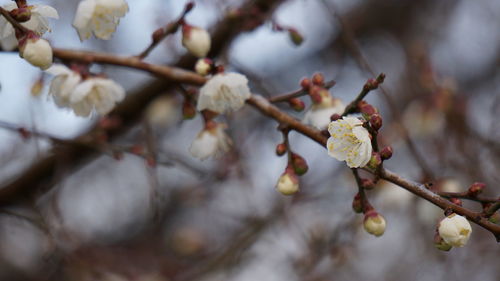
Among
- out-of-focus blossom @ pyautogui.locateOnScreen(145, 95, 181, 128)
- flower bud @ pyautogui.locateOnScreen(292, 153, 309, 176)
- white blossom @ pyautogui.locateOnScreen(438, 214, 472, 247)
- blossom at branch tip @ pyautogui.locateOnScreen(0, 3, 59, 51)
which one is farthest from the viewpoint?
out-of-focus blossom @ pyautogui.locateOnScreen(145, 95, 181, 128)

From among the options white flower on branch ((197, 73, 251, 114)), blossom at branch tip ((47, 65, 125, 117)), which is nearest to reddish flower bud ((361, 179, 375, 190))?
white flower on branch ((197, 73, 251, 114))

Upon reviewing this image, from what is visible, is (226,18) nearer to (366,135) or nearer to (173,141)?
(366,135)

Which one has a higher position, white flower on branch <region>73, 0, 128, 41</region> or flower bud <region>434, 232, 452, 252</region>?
flower bud <region>434, 232, 452, 252</region>

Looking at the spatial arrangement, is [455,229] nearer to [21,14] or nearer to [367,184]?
[367,184]

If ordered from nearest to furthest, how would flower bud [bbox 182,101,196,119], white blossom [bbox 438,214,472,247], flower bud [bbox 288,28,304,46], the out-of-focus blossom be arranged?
1. white blossom [bbox 438,214,472,247]
2. flower bud [bbox 182,101,196,119]
3. flower bud [bbox 288,28,304,46]
4. the out-of-focus blossom

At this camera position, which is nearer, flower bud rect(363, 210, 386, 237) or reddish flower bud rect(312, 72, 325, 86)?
flower bud rect(363, 210, 386, 237)

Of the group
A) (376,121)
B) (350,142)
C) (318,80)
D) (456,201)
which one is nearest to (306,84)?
(318,80)

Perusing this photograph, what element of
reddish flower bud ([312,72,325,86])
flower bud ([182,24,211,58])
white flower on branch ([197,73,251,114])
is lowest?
white flower on branch ([197,73,251,114])

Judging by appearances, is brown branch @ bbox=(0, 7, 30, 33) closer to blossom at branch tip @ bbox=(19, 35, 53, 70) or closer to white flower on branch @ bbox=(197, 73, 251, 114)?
blossom at branch tip @ bbox=(19, 35, 53, 70)
